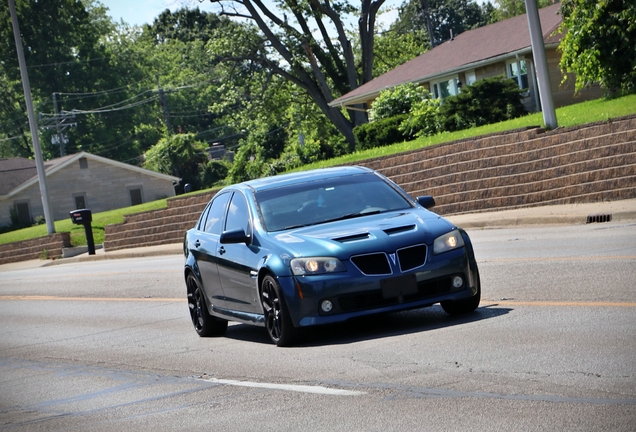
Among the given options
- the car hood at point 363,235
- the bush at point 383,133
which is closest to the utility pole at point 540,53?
the bush at point 383,133

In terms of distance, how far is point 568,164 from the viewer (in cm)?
2161

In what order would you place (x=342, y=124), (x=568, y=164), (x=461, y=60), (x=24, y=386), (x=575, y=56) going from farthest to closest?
(x=342, y=124), (x=461, y=60), (x=575, y=56), (x=568, y=164), (x=24, y=386)

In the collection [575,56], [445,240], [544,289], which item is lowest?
[544,289]

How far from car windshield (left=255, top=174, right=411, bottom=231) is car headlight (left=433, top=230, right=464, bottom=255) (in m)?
1.04

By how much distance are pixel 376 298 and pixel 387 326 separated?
100 centimetres

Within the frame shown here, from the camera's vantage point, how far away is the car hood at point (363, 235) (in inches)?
368

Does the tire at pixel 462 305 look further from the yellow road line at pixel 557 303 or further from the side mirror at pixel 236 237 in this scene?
the side mirror at pixel 236 237

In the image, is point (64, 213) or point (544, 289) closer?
point (544, 289)

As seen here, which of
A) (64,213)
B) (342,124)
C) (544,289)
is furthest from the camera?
(64,213)

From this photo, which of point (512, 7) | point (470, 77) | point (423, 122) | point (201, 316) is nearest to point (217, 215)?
point (201, 316)

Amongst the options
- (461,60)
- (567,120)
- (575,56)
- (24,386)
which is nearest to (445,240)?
(24,386)

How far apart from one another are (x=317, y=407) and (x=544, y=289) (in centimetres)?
485

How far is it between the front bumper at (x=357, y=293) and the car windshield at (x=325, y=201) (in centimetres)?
121

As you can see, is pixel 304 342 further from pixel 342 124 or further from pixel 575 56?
pixel 342 124
